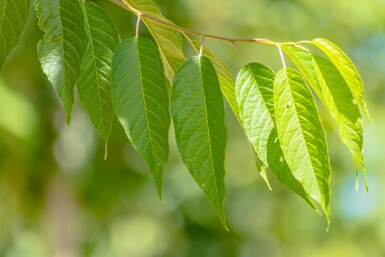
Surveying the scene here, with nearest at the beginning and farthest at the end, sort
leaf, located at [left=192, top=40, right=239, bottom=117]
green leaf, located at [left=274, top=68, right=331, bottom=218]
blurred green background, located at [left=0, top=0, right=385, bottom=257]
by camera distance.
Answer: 1. green leaf, located at [left=274, top=68, right=331, bottom=218]
2. leaf, located at [left=192, top=40, right=239, bottom=117]
3. blurred green background, located at [left=0, top=0, right=385, bottom=257]

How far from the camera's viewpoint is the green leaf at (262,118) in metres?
0.99

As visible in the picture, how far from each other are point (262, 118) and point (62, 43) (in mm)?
250

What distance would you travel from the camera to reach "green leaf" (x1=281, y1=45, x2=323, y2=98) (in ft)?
3.47

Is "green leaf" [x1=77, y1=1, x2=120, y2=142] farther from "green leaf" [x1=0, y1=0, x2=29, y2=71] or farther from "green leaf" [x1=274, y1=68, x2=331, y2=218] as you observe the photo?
"green leaf" [x1=274, y1=68, x2=331, y2=218]

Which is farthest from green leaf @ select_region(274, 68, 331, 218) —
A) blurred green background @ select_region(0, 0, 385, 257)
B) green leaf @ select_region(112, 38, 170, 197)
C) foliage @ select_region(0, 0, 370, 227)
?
blurred green background @ select_region(0, 0, 385, 257)

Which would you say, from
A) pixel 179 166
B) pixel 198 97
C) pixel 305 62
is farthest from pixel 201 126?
pixel 179 166

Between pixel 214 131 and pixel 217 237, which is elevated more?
pixel 214 131

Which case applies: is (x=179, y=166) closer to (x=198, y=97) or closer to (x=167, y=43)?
(x=167, y=43)

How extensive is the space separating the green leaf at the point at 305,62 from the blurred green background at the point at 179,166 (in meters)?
6.69

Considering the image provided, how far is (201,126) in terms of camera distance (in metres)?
0.99

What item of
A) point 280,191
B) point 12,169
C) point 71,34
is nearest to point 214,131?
point 71,34

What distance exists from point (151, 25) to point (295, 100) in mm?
277

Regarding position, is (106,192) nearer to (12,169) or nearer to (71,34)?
(12,169)

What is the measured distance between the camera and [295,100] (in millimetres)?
989
